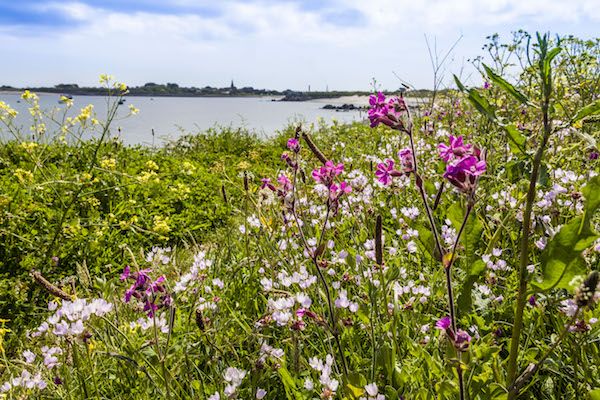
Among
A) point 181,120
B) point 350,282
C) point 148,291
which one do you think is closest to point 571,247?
point 148,291

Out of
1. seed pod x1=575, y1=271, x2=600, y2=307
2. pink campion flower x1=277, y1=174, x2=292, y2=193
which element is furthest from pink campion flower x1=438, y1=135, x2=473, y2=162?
pink campion flower x1=277, y1=174, x2=292, y2=193

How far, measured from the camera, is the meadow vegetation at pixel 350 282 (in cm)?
108

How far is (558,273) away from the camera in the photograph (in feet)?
3.24

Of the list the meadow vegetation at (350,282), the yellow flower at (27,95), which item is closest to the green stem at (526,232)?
the meadow vegetation at (350,282)

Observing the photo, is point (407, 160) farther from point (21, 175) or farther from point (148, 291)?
point (21, 175)

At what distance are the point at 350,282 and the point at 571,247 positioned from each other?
1.38m

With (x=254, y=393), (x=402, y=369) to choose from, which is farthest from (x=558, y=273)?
(x=254, y=393)

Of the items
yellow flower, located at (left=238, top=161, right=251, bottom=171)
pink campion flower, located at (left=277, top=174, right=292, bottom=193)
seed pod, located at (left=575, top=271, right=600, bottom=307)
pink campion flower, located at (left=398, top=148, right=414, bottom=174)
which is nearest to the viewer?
seed pod, located at (left=575, top=271, right=600, bottom=307)

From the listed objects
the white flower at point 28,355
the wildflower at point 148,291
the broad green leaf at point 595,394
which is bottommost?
the white flower at point 28,355

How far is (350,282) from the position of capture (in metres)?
2.27

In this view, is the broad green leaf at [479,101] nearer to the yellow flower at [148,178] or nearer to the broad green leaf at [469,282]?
the broad green leaf at [469,282]

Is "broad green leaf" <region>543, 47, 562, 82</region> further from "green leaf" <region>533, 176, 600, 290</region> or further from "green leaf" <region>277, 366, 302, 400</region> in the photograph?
"green leaf" <region>277, 366, 302, 400</region>

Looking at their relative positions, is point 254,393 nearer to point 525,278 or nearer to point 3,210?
point 525,278

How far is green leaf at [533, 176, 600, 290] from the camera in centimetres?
93
